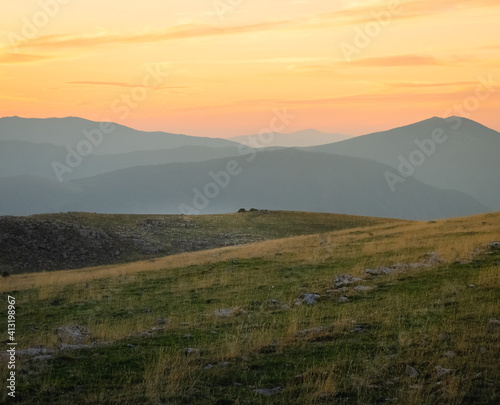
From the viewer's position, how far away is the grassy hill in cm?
1036

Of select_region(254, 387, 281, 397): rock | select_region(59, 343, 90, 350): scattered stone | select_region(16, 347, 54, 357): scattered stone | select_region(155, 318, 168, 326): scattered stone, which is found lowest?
select_region(155, 318, 168, 326): scattered stone

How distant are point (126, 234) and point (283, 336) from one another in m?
48.9

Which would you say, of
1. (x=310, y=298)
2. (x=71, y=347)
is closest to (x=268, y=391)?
(x=71, y=347)

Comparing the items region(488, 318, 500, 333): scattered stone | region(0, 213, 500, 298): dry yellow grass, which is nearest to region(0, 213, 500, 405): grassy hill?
region(488, 318, 500, 333): scattered stone

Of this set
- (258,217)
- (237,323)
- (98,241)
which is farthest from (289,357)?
(258,217)

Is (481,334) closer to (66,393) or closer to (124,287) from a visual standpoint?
(66,393)

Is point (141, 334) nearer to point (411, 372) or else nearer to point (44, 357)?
point (44, 357)

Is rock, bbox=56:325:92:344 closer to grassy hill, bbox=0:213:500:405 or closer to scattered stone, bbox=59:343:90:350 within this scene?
grassy hill, bbox=0:213:500:405

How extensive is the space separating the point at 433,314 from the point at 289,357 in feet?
18.0

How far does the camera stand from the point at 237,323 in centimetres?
1698

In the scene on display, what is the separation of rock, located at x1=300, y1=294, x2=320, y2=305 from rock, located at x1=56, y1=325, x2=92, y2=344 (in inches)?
296

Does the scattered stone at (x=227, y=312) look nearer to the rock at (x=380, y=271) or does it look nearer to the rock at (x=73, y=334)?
the rock at (x=73, y=334)

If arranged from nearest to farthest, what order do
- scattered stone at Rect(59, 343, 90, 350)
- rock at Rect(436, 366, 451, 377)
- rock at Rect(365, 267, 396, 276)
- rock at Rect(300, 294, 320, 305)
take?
1. rock at Rect(436, 366, 451, 377)
2. scattered stone at Rect(59, 343, 90, 350)
3. rock at Rect(300, 294, 320, 305)
4. rock at Rect(365, 267, 396, 276)

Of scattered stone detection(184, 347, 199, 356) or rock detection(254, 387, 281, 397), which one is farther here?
scattered stone detection(184, 347, 199, 356)
